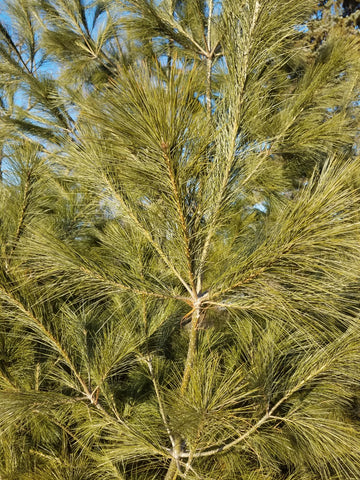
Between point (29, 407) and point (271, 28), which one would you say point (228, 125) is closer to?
point (271, 28)

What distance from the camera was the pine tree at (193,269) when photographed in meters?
0.81

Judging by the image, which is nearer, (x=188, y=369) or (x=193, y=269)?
(x=193, y=269)

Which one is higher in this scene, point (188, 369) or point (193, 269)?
point (193, 269)

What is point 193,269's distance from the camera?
108cm

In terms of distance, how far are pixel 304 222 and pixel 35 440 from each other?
1.35 metres

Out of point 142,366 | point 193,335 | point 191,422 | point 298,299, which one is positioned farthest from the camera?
point 142,366

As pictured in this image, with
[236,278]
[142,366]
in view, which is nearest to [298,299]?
[236,278]

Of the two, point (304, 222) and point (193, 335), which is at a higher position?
point (304, 222)

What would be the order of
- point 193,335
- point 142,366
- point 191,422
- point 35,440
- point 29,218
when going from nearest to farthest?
point 191,422 → point 193,335 → point 29,218 → point 35,440 → point 142,366

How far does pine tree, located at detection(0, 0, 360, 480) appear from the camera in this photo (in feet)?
2.64

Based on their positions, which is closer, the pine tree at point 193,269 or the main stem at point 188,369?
the pine tree at point 193,269

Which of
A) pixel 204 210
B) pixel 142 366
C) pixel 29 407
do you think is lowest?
pixel 142 366

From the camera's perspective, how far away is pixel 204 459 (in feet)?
4.28

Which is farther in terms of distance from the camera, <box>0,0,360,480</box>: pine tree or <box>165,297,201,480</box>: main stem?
<box>165,297,201,480</box>: main stem
